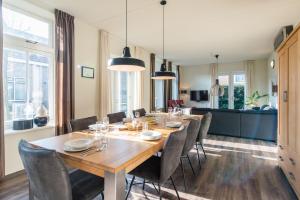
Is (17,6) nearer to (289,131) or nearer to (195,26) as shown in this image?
(195,26)

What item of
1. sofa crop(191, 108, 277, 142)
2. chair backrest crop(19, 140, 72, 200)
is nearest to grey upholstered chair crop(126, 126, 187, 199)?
chair backrest crop(19, 140, 72, 200)

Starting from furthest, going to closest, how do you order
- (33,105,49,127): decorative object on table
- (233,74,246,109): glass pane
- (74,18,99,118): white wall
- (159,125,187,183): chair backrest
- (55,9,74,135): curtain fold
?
1. (233,74,246,109): glass pane
2. (74,18,99,118): white wall
3. (55,9,74,135): curtain fold
4. (33,105,49,127): decorative object on table
5. (159,125,187,183): chair backrest

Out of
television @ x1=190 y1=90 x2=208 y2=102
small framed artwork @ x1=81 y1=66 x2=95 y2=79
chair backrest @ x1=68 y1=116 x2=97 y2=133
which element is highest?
small framed artwork @ x1=81 y1=66 x2=95 y2=79

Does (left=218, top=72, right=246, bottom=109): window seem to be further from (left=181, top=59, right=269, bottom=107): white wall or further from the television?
the television

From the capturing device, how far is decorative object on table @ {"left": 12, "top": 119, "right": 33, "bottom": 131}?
106 inches

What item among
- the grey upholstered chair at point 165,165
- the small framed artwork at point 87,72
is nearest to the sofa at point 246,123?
the small framed artwork at point 87,72

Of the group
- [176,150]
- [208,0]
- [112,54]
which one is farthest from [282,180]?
[112,54]

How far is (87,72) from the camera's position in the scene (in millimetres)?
3781

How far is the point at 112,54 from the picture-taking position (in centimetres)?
461

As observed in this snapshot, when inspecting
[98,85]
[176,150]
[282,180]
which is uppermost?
[98,85]

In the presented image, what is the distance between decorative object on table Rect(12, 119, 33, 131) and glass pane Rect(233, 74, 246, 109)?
8.18 metres

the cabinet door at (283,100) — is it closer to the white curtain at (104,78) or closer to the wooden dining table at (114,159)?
the wooden dining table at (114,159)

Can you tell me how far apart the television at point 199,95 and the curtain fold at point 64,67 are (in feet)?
22.5

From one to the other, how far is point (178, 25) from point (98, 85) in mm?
2296
